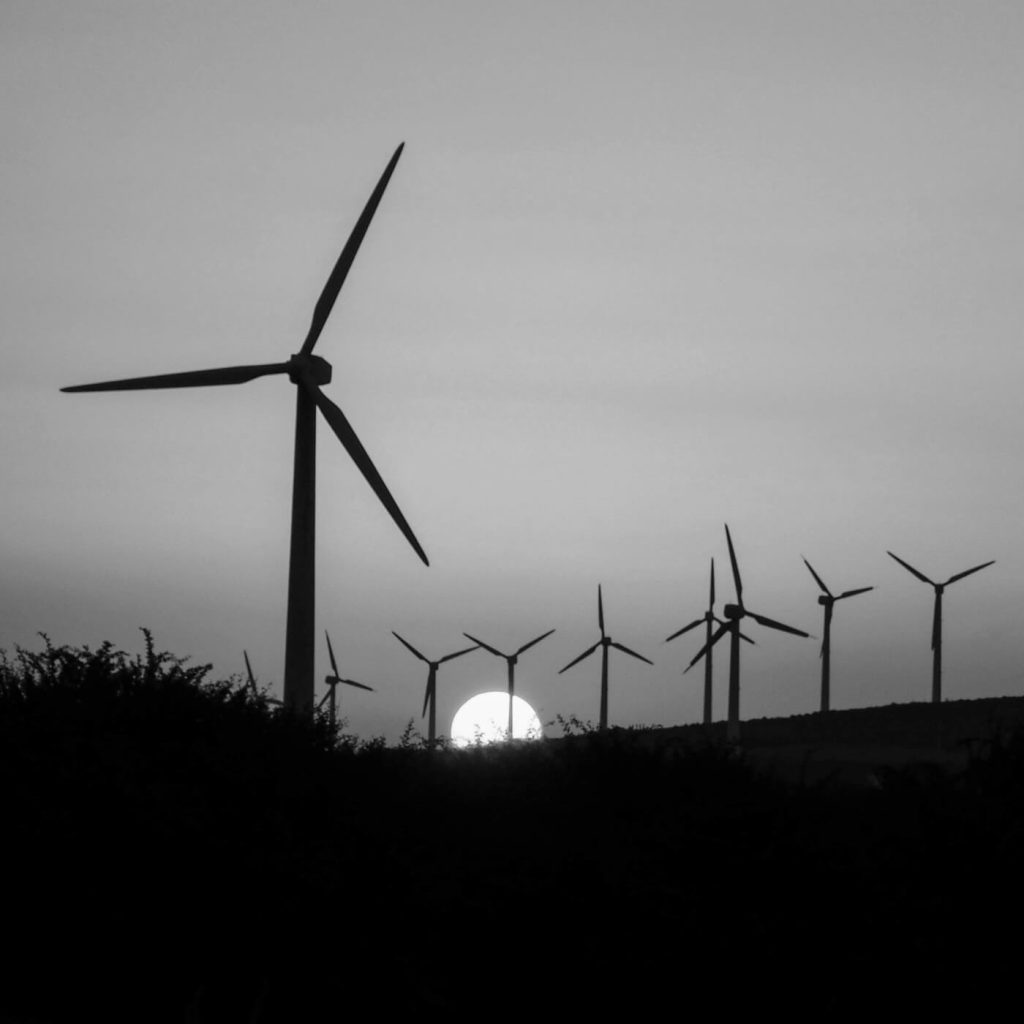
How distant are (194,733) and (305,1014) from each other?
1588cm

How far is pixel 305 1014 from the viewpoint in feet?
78.4

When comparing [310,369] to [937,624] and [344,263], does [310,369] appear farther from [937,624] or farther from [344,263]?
[937,624]

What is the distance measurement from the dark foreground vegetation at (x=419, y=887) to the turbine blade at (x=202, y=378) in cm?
989

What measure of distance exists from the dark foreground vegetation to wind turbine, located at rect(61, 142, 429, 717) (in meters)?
2.00

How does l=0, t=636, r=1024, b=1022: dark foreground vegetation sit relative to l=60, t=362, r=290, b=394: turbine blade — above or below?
below

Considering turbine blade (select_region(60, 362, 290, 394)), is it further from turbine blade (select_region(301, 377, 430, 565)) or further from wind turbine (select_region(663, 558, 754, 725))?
wind turbine (select_region(663, 558, 754, 725))

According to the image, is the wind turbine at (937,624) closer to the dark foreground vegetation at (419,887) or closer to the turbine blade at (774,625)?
the turbine blade at (774,625)

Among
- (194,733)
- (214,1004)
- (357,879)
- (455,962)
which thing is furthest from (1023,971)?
(194,733)

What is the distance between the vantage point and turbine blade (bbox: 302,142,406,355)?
156ft

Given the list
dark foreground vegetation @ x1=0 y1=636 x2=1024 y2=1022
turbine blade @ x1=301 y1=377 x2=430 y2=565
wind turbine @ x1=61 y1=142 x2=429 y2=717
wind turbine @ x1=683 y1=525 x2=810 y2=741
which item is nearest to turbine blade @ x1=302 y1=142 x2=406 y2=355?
wind turbine @ x1=61 y1=142 x2=429 y2=717

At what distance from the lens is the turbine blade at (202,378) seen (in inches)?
1822

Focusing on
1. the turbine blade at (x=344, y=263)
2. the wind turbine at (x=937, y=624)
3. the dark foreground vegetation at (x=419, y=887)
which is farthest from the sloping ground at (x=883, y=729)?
the dark foreground vegetation at (x=419, y=887)

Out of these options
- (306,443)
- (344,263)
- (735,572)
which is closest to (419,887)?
(306,443)

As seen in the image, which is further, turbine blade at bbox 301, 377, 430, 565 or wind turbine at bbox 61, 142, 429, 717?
turbine blade at bbox 301, 377, 430, 565
